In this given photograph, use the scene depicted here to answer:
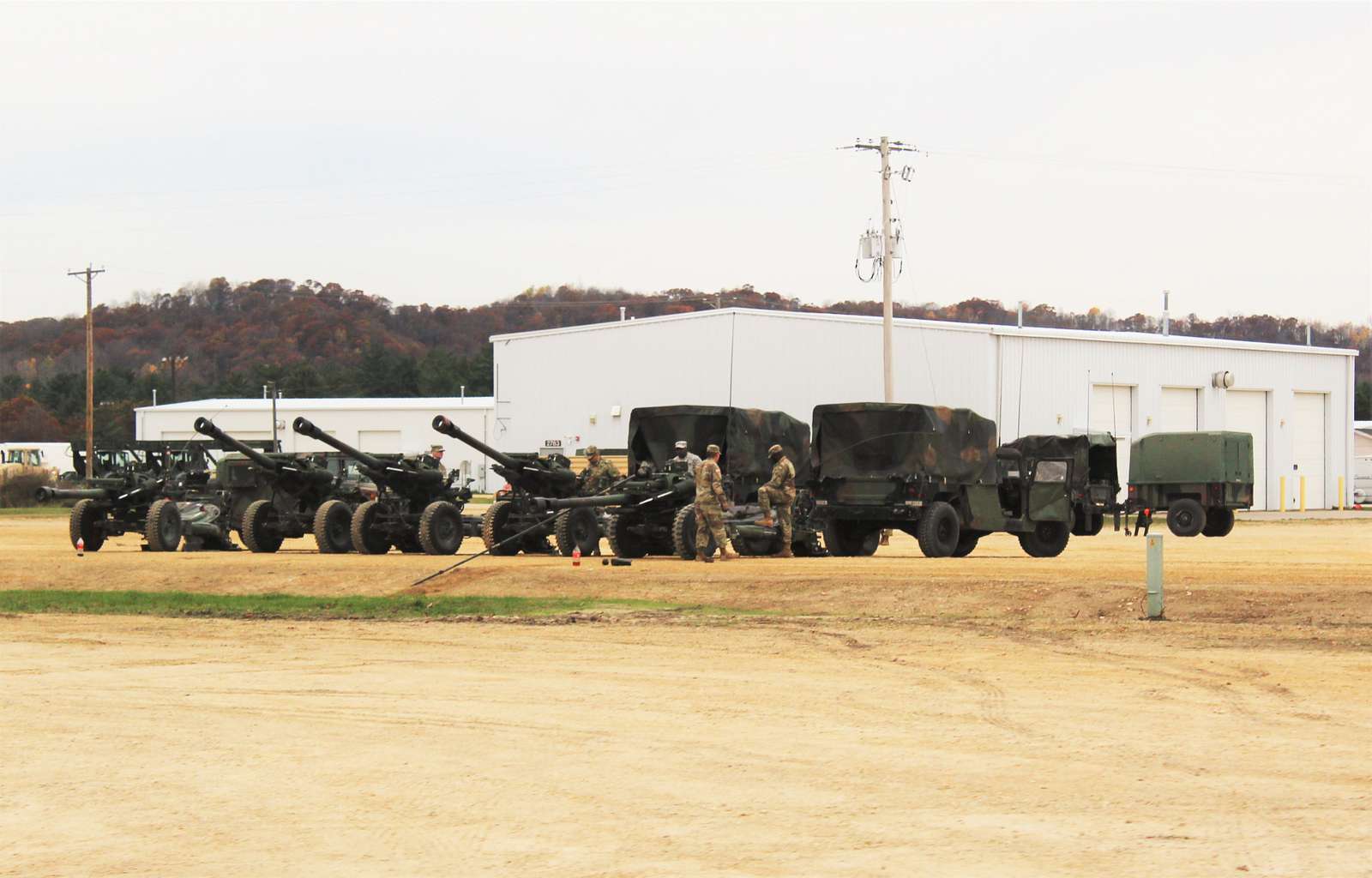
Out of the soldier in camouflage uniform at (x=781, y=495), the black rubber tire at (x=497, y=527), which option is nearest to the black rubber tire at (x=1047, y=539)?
the soldier in camouflage uniform at (x=781, y=495)

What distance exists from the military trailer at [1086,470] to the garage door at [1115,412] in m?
23.9

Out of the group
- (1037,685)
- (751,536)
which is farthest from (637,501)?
(1037,685)

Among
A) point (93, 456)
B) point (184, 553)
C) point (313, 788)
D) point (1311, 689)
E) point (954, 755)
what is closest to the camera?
A: point (313, 788)

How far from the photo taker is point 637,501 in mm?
23922

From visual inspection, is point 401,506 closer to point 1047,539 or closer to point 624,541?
point 624,541

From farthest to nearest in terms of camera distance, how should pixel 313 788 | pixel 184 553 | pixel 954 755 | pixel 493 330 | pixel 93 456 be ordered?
pixel 493 330 → pixel 93 456 → pixel 184 553 → pixel 954 755 → pixel 313 788

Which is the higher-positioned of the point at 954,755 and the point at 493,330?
the point at 493,330

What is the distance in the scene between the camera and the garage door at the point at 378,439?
76.9 m

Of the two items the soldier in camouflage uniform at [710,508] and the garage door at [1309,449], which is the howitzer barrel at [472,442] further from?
the garage door at [1309,449]

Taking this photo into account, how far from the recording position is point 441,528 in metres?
26.4

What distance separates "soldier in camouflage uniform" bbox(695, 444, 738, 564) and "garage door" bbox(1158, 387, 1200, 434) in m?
36.7

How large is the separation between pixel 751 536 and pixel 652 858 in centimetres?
1689

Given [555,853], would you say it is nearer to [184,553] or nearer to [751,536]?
[751,536]

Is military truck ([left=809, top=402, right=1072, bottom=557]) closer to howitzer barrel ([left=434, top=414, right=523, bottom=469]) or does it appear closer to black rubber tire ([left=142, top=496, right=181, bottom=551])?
howitzer barrel ([left=434, top=414, right=523, bottom=469])
